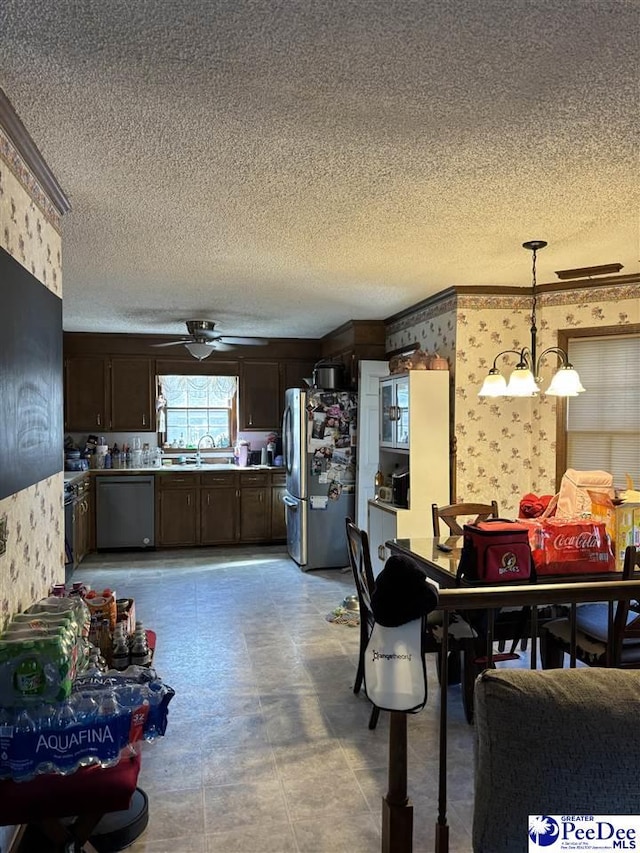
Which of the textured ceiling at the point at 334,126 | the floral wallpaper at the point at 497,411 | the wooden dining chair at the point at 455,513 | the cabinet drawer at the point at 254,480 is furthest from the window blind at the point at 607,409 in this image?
the cabinet drawer at the point at 254,480

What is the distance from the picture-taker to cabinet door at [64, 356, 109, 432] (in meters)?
7.11

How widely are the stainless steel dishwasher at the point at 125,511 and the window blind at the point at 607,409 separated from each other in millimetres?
4469

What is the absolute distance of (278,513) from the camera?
7297mm

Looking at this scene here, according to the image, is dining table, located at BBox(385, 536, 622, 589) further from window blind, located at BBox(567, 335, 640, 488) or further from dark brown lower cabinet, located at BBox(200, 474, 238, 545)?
dark brown lower cabinet, located at BBox(200, 474, 238, 545)

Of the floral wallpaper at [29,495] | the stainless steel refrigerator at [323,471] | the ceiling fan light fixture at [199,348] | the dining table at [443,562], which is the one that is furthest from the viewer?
the stainless steel refrigerator at [323,471]

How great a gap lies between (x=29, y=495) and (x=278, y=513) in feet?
16.6

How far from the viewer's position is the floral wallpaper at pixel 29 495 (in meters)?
2.05

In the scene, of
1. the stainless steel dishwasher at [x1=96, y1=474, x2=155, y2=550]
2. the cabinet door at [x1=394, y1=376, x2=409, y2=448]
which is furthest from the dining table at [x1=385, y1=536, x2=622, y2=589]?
the stainless steel dishwasher at [x1=96, y1=474, x2=155, y2=550]

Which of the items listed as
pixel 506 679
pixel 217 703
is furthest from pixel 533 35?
pixel 217 703

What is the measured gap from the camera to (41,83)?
5.86ft

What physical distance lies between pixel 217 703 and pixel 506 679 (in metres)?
2.33

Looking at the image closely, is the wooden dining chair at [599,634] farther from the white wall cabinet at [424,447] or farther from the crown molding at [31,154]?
the crown molding at [31,154]

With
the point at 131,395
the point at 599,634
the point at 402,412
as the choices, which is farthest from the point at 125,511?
the point at 599,634

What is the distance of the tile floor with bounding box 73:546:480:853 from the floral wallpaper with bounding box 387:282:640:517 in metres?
1.54
